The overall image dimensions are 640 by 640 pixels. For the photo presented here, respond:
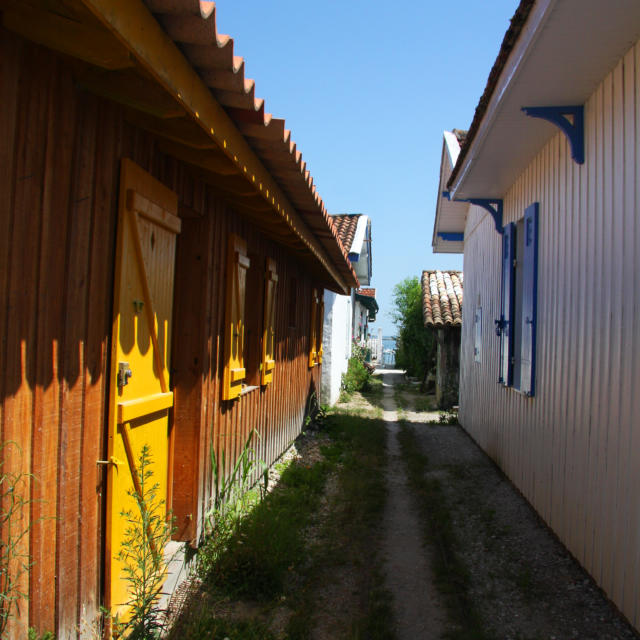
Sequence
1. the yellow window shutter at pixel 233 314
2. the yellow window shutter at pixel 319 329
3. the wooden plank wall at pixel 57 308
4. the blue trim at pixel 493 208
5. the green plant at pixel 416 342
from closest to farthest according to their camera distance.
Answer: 1. the wooden plank wall at pixel 57 308
2. the yellow window shutter at pixel 233 314
3. the blue trim at pixel 493 208
4. the yellow window shutter at pixel 319 329
5. the green plant at pixel 416 342

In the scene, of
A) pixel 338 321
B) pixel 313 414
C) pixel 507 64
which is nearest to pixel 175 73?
pixel 507 64

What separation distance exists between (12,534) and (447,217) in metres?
10.2

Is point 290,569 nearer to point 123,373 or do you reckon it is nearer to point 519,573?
point 519,573

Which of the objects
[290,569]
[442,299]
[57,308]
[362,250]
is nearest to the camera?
[57,308]

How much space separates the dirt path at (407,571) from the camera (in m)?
3.36

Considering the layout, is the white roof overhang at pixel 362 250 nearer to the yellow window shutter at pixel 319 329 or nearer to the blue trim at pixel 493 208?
the yellow window shutter at pixel 319 329

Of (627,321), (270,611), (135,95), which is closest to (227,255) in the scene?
(135,95)

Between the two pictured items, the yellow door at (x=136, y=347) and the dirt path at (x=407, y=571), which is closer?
the yellow door at (x=136, y=347)

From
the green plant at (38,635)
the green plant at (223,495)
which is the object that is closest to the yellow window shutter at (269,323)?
the green plant at (223,495)

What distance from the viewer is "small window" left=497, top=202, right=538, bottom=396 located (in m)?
5.42

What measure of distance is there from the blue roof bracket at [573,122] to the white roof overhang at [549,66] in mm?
49

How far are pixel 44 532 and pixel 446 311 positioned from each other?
12.6 metres

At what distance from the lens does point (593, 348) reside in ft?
12.9

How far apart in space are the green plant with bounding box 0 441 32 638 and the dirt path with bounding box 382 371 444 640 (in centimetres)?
206
